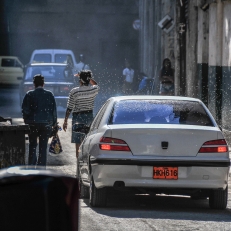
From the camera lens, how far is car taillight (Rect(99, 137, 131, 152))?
8938mm

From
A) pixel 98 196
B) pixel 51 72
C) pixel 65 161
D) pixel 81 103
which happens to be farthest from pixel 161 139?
pixel 51 72

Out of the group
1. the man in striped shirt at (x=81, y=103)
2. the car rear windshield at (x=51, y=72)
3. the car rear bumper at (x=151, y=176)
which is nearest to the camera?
the car rear bumper at (x=151, y=176)

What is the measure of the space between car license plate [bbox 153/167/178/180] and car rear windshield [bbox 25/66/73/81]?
67.4ft

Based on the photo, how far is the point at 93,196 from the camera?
30.5 feet

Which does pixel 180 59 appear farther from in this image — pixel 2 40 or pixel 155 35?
pixel 2 40

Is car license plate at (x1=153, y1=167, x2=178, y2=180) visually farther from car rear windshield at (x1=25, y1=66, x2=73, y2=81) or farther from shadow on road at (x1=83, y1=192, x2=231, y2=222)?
car rear windshield at (x1=25, y1=66, x2=73, y2=81)

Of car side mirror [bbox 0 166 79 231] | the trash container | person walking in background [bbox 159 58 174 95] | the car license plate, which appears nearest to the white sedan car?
the car license plate

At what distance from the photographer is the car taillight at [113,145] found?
894 centimetres

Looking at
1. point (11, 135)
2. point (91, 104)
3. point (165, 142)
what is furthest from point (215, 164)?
point (91, 104)

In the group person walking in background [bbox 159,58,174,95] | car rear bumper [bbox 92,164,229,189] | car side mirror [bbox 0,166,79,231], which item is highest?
car side mirror [bbox 0,166,79,231]

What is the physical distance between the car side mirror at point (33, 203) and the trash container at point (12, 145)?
742cm

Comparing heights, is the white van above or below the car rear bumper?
below

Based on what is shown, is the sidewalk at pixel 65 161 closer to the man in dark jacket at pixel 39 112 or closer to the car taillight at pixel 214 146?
the man in dark jacket at pixel 39 112

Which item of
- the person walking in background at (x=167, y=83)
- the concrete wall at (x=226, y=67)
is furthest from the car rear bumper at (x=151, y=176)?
the person walking in background at (x=167, y=83)
